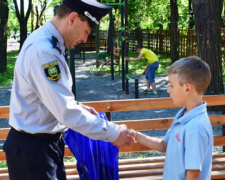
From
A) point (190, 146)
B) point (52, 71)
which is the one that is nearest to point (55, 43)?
point (52, 71)

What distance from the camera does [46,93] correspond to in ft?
8.28

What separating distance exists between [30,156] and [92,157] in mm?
643

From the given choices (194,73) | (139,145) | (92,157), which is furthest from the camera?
(139,145)

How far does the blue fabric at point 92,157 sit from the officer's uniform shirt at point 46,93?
514 millimetres

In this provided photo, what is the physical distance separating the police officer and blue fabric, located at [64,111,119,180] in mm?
413

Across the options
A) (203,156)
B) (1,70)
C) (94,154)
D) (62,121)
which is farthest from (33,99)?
(1,70)

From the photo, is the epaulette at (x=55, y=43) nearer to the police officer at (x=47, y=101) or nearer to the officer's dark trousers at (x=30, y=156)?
the police officer at (x=47, y=101)

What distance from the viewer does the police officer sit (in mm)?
2529

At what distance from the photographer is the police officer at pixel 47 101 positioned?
2529 millimetres

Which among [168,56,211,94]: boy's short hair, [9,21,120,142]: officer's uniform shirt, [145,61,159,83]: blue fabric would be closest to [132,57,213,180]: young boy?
[168,56,211,94]: boy's short hair

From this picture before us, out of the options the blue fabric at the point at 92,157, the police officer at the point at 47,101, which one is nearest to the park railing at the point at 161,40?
the blue fabric at the point at 92,157

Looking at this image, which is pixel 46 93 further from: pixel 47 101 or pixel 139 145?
pixel 139 145

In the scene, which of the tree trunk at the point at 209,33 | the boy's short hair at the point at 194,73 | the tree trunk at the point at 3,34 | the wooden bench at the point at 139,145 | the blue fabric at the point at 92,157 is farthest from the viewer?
the tree trunk at the point at 3,34

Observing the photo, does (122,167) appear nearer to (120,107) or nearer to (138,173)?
(138,173)
